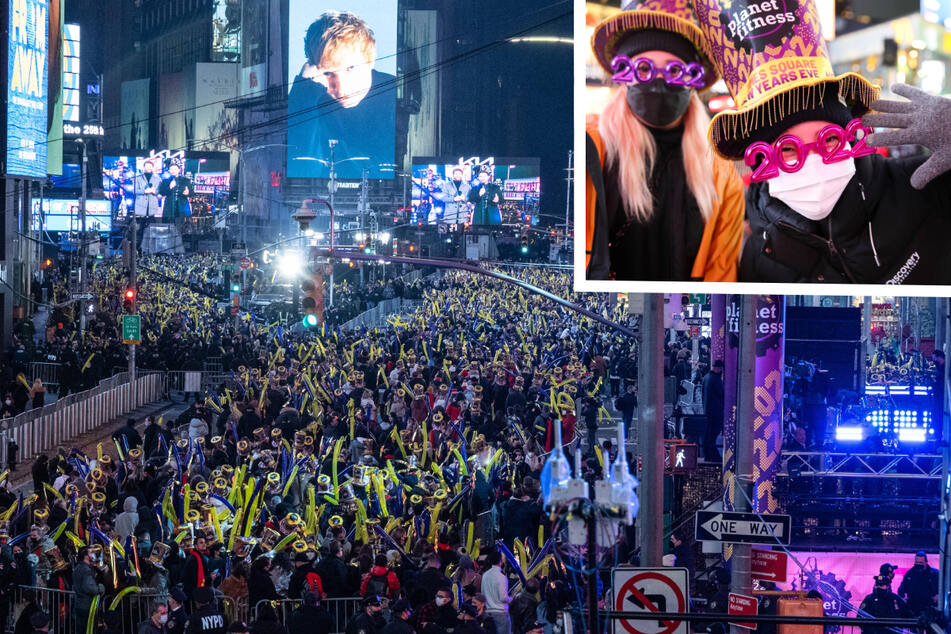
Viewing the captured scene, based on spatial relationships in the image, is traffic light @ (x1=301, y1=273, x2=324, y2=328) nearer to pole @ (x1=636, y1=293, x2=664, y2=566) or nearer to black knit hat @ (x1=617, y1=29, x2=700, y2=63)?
pole @ (x1=636, y1=293, x2=664, y2=566)

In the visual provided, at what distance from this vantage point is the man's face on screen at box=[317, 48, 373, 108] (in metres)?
86.8

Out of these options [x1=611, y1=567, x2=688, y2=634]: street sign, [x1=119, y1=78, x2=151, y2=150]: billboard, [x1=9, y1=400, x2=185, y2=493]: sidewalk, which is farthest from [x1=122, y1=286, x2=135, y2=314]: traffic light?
[x1=119, y1=78, x2=151, y2=150]: billboard

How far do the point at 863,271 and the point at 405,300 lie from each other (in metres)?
50.4

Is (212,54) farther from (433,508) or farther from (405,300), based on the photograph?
(433,508)

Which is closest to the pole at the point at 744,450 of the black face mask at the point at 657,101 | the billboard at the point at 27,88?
the black face mask at the point at 657,101

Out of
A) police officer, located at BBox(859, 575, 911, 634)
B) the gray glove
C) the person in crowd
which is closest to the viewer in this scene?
the gray glove

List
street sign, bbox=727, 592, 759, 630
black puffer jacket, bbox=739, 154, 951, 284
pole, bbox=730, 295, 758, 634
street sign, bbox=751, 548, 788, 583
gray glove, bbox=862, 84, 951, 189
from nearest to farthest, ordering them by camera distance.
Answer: gray glove, bbox=862, 84, 951, 189 → black puffer jacket, bbox=739, 154, 951, 284 → street sign, bbox=727, 592, 759, 630 → pole, bbox=730, 295, 758, 634 → street sign, bbox=751, 548, 788, 583

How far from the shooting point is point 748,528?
12.6m

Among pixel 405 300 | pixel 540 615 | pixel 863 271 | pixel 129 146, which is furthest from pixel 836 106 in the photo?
pixel 129 146

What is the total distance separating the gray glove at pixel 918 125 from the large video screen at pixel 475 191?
59.0m

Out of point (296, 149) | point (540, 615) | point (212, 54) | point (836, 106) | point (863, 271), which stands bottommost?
point (540, 615)

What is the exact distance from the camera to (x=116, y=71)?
120938mm

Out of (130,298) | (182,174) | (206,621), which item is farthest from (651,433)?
(182,174)

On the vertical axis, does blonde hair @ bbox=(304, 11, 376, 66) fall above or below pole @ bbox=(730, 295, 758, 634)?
above
